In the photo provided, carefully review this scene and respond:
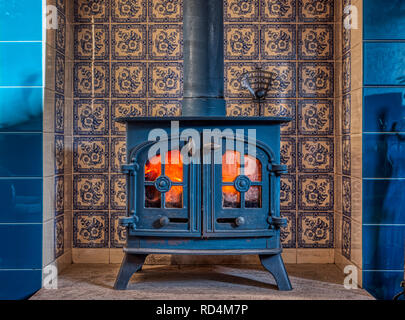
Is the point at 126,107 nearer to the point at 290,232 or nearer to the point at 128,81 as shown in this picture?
the point at 128,81

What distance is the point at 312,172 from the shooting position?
83.0 inches

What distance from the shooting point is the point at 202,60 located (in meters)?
1.70

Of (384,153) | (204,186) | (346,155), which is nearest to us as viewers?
(204,186)

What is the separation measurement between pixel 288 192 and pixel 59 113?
128 cm

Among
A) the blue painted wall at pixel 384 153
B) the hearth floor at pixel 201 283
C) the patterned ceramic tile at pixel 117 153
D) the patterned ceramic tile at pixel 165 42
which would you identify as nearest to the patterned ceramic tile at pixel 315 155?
Answer: the blue painted wall at pixel 384 153

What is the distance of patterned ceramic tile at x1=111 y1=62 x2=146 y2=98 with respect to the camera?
6.93ft

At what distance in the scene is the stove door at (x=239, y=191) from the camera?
5.28ft

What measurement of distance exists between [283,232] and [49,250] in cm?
120

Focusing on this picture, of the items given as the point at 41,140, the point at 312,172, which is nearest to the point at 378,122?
the point at 312,172

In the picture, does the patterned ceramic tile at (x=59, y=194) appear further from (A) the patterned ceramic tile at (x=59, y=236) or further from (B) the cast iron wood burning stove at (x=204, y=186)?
(B) the cast iron wood burning stove at (x=204, y=186)

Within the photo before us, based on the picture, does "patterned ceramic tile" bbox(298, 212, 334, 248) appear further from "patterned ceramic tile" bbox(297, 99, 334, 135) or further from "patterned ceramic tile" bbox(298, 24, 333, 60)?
"patterned ceramic tile" bbox(298, 24, 333, 60)

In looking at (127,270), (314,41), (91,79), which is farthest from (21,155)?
(314,41)

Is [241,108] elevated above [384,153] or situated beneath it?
elevated above
